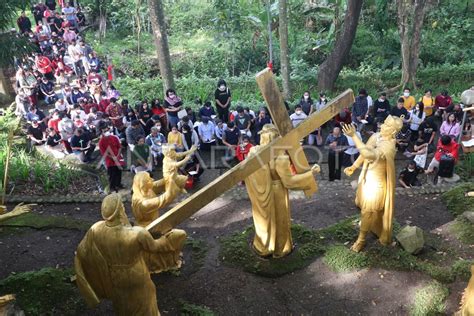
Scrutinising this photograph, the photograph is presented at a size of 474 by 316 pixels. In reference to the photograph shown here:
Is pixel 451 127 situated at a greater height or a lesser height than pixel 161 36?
lesser

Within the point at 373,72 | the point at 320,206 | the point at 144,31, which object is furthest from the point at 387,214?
the point at 144,31

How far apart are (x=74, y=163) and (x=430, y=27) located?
1586 cm

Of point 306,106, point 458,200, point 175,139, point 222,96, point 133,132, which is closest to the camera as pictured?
point 458,200

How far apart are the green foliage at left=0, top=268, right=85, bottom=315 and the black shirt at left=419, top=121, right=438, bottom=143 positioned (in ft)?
26.6

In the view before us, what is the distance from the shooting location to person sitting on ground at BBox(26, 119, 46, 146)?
12445mm

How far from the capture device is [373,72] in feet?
56.1

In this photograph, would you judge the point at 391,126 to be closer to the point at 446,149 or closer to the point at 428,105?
the point at 446,149

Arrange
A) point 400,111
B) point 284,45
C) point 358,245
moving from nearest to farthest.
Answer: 1. point 358,245
2. point 400,111
3. point 284,45

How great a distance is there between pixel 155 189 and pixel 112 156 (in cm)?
363

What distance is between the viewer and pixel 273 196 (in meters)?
6.62

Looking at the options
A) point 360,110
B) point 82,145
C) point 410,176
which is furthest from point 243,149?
point 82,145

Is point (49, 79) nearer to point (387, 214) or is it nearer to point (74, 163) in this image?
point (74, 163)

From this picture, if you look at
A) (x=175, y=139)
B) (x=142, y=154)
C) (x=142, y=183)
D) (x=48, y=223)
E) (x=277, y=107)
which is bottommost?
(x=48, y=223)

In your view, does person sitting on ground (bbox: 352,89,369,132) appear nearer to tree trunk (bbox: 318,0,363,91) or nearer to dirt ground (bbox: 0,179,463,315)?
tree trunk (bbox: 318,0,363,91)
